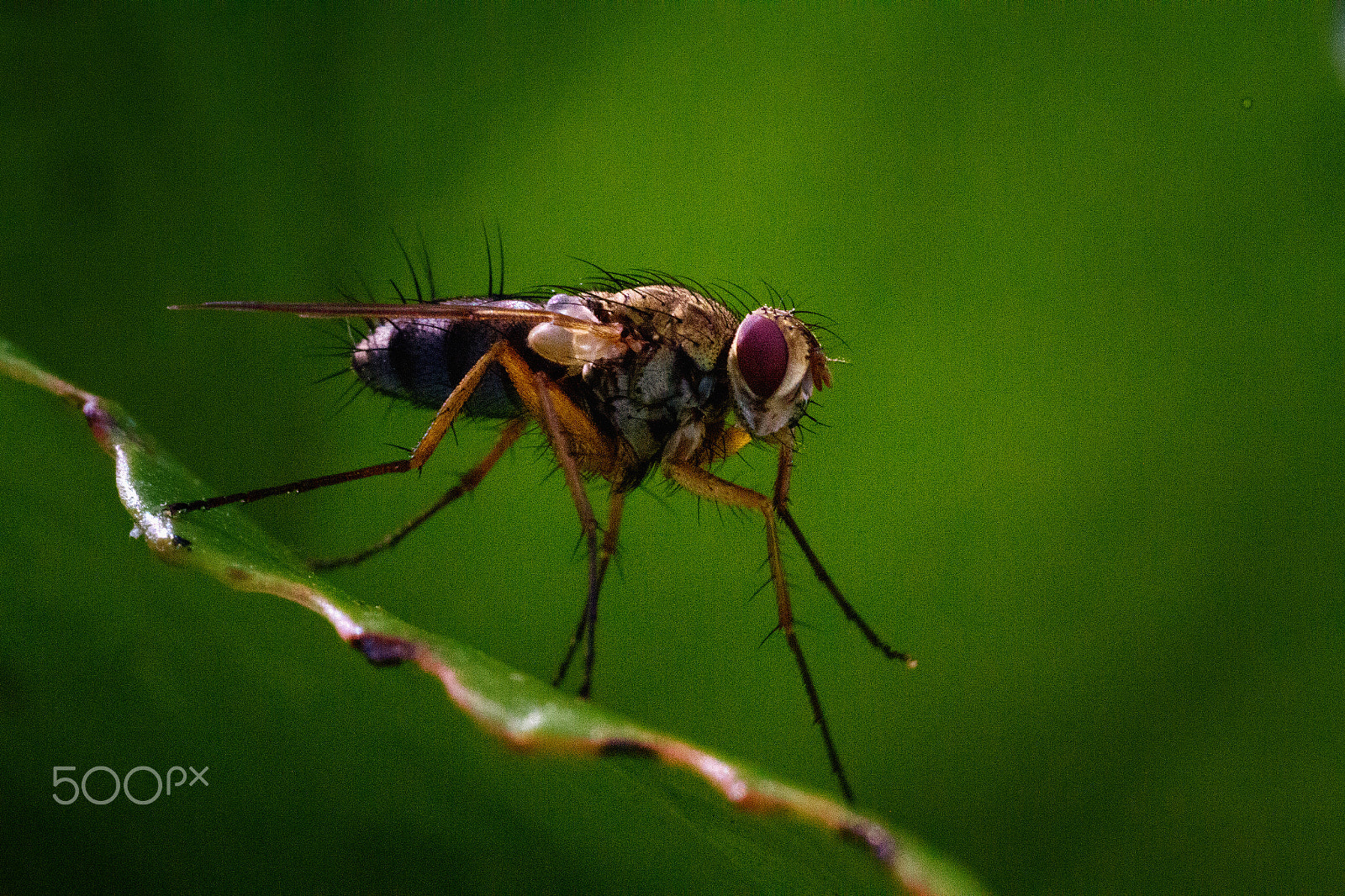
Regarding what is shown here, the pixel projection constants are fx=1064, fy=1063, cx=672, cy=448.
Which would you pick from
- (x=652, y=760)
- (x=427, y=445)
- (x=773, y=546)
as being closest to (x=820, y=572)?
(x=773, y=546)

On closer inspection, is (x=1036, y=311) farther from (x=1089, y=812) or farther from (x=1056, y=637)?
(x=1089, y=812)

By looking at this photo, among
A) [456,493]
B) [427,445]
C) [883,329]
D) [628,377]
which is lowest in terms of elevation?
[456,493]

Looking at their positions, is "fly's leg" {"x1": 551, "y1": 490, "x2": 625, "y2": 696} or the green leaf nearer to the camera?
the green leaf

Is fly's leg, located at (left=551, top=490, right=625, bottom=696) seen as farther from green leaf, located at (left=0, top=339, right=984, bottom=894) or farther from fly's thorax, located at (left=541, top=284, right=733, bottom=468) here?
green leaf, located at (left=0, top=339, right=984, bottom=894)

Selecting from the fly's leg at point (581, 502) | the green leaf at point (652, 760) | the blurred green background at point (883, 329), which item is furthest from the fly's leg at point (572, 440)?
the green leaf at point (652, 760)

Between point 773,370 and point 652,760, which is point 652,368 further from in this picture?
point 652,760

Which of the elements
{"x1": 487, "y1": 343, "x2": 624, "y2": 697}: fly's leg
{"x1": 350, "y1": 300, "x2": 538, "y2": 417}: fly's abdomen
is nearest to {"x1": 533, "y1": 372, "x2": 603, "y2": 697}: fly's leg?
{"x1": 487, "y1": 343, "x2": 624, "y2": 697}: fly's leg
